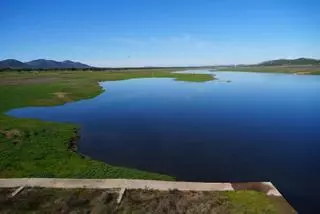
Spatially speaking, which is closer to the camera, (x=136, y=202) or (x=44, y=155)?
(x=136, y=202)

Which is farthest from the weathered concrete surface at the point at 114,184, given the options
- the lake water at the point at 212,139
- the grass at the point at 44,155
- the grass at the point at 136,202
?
the lake water at the point at 212,139

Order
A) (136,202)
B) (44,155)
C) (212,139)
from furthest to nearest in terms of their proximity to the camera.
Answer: (212,139) < (44,155) < (136,202)

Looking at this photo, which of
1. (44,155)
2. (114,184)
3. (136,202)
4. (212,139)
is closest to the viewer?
(136,202)

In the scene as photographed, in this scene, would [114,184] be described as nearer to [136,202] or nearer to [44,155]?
[136,202]

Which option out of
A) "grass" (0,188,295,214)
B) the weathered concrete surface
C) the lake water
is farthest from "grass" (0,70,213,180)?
"grass" (0,188,295,214)

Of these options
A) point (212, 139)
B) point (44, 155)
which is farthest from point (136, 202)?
point (212, 139)

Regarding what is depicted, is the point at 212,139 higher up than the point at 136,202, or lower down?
lower down
